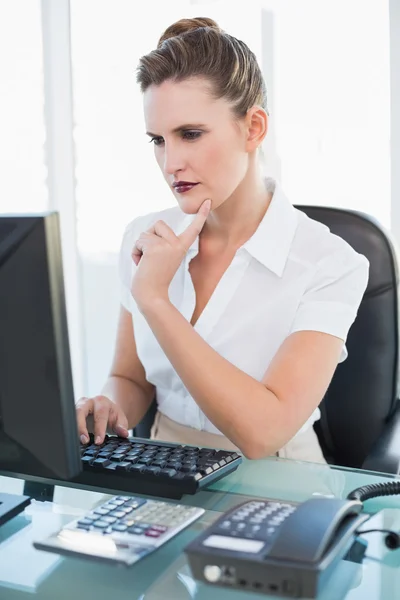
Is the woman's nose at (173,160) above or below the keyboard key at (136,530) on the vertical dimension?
above

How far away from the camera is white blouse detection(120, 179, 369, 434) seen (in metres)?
1.39

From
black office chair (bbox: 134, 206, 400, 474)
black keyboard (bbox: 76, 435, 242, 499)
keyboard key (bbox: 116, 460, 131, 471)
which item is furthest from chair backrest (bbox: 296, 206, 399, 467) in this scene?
keyboard key (bbox: 116, 460, 131, 471)

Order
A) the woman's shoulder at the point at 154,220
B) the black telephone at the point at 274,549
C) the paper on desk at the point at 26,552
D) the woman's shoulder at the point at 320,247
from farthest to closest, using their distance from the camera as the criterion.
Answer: the woman's shoulder at the point at 154,220 → the woman's shoulder at the point at 320,247 → the paper on desk at the point at 26,552 → the black telephone at the point at 274,549

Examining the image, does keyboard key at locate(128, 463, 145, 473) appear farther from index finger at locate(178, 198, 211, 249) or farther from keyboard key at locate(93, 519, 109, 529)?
index finger at locate(178, 198, 211, 249)

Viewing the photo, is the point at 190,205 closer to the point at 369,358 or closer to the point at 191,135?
the point at 191,135

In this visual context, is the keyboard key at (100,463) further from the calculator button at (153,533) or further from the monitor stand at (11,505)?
the calculator button at (153,533)

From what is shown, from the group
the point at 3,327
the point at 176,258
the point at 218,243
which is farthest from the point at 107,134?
the point at 3,327

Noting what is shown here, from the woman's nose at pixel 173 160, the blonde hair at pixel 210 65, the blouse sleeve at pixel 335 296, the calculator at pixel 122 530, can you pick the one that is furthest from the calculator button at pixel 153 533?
the blonde hair at pixel 210 65

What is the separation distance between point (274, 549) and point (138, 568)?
0.18m

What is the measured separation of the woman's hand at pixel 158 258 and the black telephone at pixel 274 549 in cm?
54

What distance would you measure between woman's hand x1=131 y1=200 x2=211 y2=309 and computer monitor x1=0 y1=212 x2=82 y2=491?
469 millimetres

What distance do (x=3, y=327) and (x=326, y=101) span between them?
199cm

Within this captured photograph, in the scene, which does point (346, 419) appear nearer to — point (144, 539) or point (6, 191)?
point (144, 539)

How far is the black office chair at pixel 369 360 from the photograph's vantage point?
1505 millimetres
